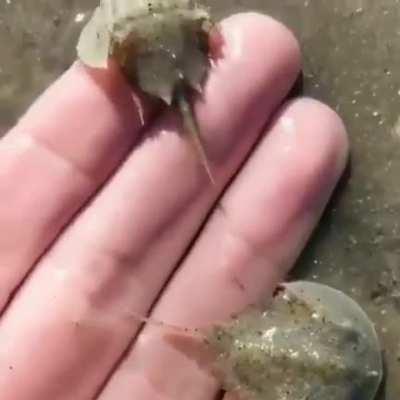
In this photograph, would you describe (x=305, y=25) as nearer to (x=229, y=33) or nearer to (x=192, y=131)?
(x=229, y=33)

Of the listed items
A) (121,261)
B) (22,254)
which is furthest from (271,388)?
(22,254)

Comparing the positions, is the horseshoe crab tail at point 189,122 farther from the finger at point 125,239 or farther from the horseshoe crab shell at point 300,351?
the horseshoe crab shell at point 300,351

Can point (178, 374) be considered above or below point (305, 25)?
below

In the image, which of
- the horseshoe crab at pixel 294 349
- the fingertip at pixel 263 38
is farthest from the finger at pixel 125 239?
the horseshoe crab at pixel 294 349

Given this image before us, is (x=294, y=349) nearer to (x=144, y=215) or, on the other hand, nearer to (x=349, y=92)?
(x=144, y=215)

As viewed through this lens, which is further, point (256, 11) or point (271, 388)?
point (256, 11)

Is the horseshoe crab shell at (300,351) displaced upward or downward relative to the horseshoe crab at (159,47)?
downward

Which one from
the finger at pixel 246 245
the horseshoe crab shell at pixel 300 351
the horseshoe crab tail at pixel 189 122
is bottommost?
the horseshoe crab shell at pixel 300 351

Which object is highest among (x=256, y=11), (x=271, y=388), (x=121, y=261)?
(x=256, y=11)
